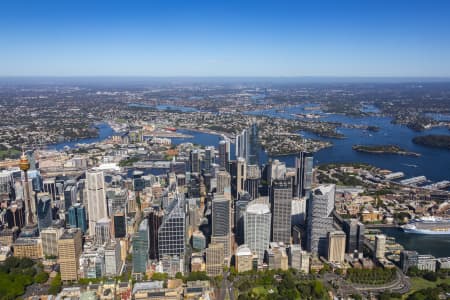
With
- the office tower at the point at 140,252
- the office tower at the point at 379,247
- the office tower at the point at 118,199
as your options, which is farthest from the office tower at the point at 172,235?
the office tower at the point at 379,247

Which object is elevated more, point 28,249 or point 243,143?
point 243,143

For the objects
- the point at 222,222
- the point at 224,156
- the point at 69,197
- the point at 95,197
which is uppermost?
the point at 224,156

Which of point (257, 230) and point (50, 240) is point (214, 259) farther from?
point (50, 240)

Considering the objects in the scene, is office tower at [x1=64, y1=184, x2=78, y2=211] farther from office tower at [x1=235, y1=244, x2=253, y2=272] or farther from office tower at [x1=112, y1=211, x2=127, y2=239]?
office tower at [x1=235, y1=244, x2=253, y2=272]

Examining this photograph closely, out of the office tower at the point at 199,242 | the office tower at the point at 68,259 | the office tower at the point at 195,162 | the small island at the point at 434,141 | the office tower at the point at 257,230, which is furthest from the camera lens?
the small island at the point at 434,141

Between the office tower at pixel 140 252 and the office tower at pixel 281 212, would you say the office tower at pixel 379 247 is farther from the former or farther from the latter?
the office tower at pixel 140 252

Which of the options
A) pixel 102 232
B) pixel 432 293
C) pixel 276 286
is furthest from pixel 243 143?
pixel 432 293
